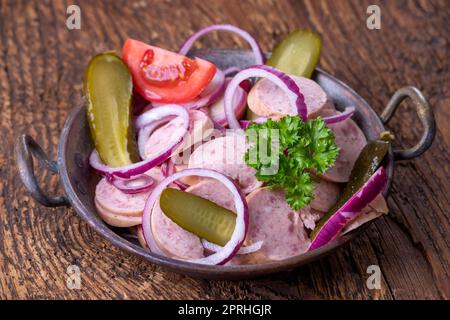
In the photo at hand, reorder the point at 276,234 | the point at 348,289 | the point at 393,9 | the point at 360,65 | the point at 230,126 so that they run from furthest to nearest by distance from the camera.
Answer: the point at 393,9, the point at 360,65, the point at 230,126, the point at 348,289, the point at 276,234

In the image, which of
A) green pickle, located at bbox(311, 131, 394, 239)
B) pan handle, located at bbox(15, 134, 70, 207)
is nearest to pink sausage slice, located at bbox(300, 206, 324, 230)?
green pickle, located at bbox(311, 131, 394, 239)

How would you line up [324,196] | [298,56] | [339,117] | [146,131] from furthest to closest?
1. [298,56]
2. [146,131]
3. [339,117]
4. [324,196]

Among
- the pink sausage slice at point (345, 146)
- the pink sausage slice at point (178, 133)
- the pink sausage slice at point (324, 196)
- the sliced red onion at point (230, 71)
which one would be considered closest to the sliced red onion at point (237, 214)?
the pink sausage slice at point (178, 133)

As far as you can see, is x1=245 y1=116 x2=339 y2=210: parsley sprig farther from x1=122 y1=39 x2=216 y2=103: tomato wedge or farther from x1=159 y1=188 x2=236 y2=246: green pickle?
x1=122 y1=39 x2=216 y2=103: tomato wedge

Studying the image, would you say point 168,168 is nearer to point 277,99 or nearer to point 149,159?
point 149,159

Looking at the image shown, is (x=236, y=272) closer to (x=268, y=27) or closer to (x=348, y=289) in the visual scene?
(x=348, y=289)

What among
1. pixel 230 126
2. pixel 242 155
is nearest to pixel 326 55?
pixel 230 126

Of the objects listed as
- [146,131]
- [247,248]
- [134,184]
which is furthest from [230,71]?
[247,248]
